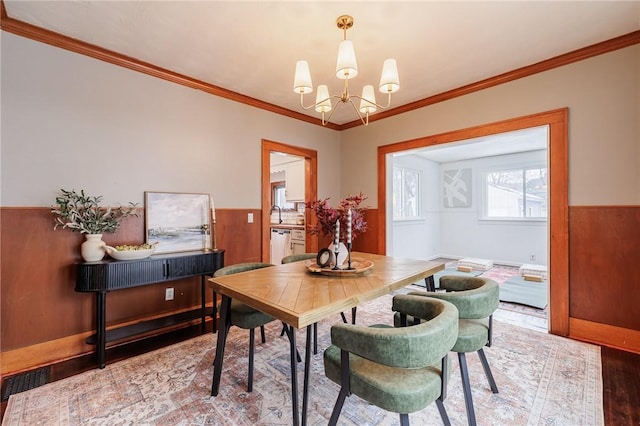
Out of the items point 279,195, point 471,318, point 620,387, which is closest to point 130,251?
point 471,318

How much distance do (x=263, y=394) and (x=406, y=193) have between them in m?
5.30

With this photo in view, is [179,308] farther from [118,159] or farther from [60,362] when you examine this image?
[118,159]

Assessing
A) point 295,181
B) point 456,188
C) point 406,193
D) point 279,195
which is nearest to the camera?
point 295,181

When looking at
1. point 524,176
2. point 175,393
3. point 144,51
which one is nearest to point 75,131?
point 144,51

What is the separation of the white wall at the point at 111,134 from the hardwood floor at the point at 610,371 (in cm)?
135

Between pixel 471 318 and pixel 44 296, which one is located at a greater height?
pixel 471 318

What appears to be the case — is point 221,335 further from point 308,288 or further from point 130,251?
point 130,251

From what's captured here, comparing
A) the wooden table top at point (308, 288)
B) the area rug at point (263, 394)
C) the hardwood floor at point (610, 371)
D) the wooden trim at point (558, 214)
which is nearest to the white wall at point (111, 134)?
the hardwood floor at point (610, 371)

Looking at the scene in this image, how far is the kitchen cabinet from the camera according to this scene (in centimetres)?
538

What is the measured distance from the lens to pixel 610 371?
2.13 metres

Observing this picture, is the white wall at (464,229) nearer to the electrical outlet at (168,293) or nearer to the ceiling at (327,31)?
the ceiling at (327,31)

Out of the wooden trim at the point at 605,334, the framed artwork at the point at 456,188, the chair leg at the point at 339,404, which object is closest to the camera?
the chair leg at the point at 339,404

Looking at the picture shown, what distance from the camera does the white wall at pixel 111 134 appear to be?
222cm

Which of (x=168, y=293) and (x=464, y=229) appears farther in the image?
(x=464, y=229)
